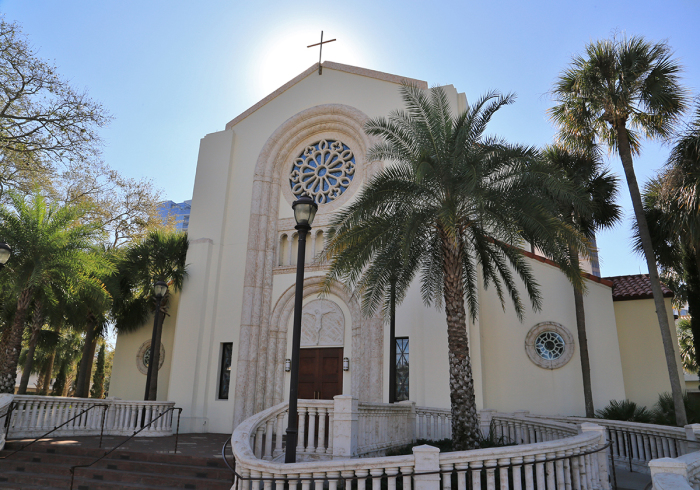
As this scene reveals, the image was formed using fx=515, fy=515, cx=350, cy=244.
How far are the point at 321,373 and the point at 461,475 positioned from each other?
1058 cm

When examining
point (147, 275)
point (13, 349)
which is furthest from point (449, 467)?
point (147, 275)

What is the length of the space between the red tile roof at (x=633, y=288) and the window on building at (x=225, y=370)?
1306cm

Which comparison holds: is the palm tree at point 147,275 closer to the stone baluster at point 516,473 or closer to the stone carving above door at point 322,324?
the stone carving above door at point 322,324

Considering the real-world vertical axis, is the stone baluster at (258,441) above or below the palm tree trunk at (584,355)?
below

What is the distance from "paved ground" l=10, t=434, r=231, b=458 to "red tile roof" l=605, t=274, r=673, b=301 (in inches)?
512

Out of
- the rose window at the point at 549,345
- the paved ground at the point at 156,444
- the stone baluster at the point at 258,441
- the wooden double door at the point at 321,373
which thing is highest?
the rose window at the point at 549,345

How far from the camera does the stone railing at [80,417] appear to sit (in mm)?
12805

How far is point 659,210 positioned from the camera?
51.1 feet

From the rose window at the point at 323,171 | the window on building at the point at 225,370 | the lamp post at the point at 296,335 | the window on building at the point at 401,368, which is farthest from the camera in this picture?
the rose window at the point at 323,171

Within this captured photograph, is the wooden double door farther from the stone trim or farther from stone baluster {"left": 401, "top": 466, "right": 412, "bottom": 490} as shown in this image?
stone baluster {"left": 401, "top": 466, "right": 412, "bottom": 490}

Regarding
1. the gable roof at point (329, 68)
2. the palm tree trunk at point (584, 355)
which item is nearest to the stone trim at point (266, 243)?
the gable roof at point (329, 68)

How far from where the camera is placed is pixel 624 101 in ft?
44.2

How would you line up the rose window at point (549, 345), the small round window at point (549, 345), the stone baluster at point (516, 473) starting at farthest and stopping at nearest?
the rose window at point (549, 345), the small round window at point (549, 345), the stone baluster at point (516, 473)

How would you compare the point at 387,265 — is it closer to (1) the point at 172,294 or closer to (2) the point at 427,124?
(2) the point at 427,124
